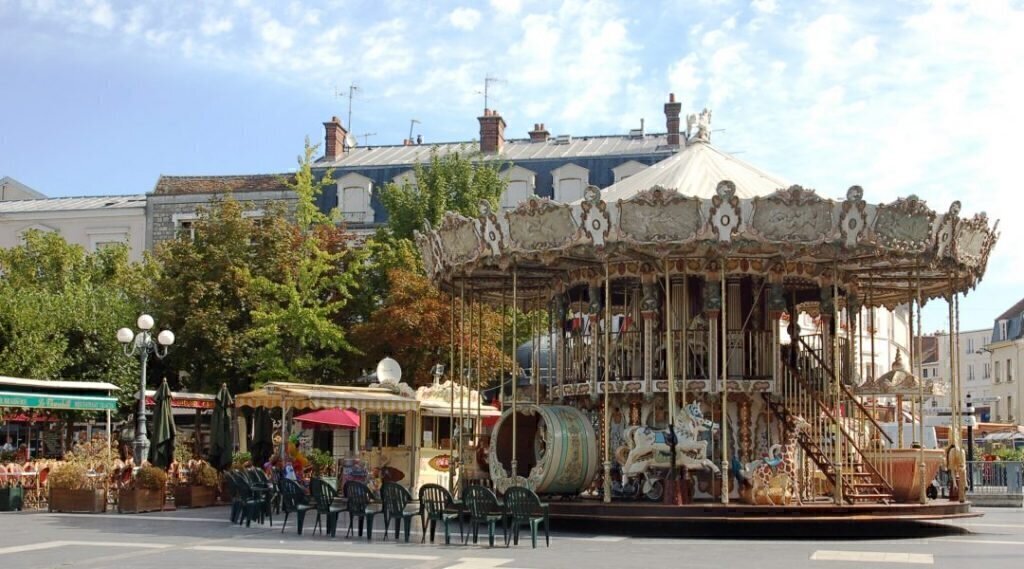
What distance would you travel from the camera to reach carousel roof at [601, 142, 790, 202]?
22.3m

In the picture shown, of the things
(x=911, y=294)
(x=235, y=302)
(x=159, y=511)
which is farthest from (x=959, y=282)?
(x=235, y=302)

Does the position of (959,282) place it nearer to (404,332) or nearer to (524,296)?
(524,296)

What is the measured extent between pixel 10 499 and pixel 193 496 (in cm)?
361

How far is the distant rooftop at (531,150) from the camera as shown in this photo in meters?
50.5

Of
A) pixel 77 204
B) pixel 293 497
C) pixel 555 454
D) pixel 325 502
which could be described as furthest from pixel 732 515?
pixel 77 204

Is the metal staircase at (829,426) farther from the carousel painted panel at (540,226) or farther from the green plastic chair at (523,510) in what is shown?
the green plastic chair at (523,510)

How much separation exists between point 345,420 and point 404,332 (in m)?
5.08

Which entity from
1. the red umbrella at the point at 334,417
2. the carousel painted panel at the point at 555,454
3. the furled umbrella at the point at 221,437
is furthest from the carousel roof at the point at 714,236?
the red umbrella at the point at 334,417

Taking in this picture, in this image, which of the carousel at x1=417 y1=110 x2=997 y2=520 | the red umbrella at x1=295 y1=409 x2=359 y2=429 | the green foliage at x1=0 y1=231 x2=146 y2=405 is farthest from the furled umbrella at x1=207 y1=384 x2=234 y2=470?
the green foliage at x1=0 y1=231 x2=146 y2=405

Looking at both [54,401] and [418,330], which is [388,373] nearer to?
[418,330]

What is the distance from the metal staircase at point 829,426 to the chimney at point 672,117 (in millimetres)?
26783

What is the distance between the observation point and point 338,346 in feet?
126

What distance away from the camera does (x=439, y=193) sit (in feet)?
142

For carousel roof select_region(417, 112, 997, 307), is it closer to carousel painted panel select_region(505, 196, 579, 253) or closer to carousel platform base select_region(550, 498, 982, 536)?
carousel painted panel select_region(505, 196, 579, 253)
